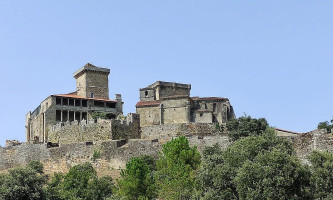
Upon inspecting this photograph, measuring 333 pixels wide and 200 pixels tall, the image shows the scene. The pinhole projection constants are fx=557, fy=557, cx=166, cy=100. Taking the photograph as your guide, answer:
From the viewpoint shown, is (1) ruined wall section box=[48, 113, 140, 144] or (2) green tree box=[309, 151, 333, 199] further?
(1) ruined wall section box=[48, 113, 140, 144]

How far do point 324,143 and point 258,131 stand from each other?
127 ft

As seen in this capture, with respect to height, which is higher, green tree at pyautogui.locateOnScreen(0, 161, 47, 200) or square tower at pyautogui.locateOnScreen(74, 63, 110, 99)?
square tower at pyautogui.locateOnScreen(74, 63, 110, 99)

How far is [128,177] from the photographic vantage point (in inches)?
1859

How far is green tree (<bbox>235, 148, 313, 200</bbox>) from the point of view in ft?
97.9

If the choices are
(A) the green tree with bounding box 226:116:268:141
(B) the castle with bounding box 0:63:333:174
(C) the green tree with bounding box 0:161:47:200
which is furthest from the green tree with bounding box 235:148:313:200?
(A) the green tree with bounding box 226:116:268:141

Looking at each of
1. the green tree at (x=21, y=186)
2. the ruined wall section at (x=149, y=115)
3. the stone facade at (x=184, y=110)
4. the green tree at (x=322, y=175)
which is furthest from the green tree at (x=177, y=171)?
the ruined wall section at (x=149, y=115)

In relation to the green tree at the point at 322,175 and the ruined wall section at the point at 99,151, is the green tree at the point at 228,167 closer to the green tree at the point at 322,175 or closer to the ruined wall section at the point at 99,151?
the green tree at the point at 322,175

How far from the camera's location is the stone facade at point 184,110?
3339 inches

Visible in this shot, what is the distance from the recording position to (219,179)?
33.5m

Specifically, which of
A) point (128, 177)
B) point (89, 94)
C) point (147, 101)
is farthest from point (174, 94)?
point (128, 177)

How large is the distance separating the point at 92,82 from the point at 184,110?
18.4 metres

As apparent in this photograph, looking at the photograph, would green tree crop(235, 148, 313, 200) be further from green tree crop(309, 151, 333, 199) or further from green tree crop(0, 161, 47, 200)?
green tree crop(0, 161, 47, 200)

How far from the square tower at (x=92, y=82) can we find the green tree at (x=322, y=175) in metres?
65.9

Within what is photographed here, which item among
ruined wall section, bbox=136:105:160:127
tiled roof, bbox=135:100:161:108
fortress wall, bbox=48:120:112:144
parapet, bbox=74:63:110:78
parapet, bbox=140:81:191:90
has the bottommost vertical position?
fortress wall, bbox=48:120:112:144
